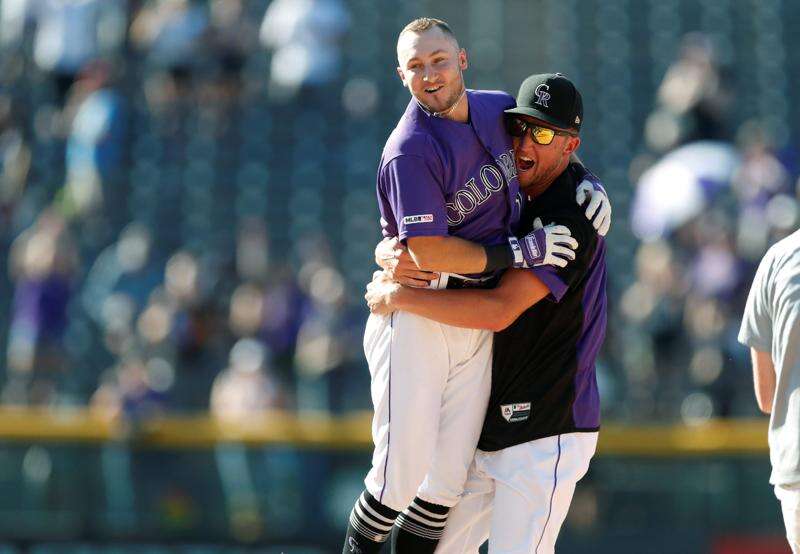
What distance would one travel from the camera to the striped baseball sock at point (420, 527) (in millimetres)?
5316

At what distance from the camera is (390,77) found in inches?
603

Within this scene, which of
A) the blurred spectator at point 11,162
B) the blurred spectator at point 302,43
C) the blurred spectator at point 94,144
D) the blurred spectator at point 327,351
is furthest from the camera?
the blurred spectator at point 302,43

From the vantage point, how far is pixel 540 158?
528cm

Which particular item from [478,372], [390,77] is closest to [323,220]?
[390,77]

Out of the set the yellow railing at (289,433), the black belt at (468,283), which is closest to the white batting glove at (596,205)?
the black belt at (468,283)

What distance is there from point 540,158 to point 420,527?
1.50 meters

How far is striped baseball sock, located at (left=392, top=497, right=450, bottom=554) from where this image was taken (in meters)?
5.32

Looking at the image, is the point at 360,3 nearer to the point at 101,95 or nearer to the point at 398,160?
the point at 101,95

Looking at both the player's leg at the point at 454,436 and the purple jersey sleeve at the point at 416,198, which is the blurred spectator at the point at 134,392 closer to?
the player's leg at the point at 454,436

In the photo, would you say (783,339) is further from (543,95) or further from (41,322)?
(41,322)

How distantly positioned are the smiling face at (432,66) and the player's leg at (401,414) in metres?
0.82

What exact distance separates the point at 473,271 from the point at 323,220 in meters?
9.07

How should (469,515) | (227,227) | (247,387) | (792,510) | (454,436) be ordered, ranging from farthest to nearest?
1. (227,227)
2. (247,387)
3. (469,515)
4. (454,436)
5. (792,510)

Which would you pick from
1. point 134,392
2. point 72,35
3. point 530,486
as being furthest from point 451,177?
point 72,35
